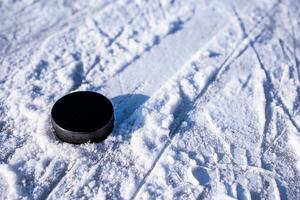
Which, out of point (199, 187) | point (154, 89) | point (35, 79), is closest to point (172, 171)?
point (199, 187)

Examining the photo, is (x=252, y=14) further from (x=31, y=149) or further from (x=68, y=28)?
(x=31, y=149)

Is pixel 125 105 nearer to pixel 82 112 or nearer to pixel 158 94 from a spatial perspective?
pixel 158 94

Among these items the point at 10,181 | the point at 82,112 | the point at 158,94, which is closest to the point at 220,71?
the point at 158,94

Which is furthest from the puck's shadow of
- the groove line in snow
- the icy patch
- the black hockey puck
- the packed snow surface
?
the icy patch

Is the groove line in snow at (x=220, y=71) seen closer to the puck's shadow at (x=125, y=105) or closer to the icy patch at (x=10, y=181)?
the puck's shadow at (x=125, y=105)

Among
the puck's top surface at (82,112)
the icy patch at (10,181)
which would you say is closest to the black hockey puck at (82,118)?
the puck's top surface at (82,112)

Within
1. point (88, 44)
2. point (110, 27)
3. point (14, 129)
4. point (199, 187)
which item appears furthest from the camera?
point (110, 27)

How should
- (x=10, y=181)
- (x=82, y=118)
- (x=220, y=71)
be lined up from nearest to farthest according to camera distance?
(x=10, y=181)
(x=82, y=118)
(x=220, y=71)

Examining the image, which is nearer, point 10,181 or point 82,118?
point 10,181

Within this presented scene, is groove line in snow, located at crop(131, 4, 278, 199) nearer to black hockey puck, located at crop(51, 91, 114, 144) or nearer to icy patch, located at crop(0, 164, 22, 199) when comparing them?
black hockey puck, located at crop(51, 91, 114, 144)
